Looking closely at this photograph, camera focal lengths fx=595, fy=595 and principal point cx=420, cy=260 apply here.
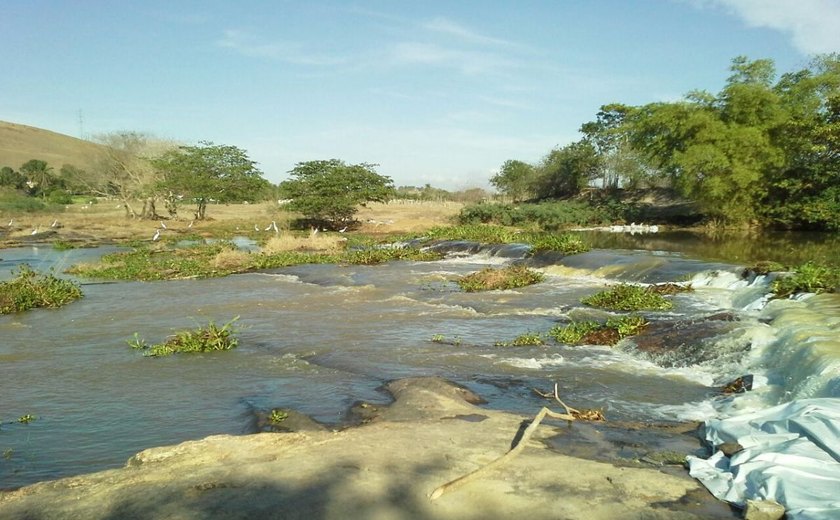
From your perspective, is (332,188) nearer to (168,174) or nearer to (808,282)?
(168,174)

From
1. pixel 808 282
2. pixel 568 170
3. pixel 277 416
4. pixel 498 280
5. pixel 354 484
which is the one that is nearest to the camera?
pixel 354 484

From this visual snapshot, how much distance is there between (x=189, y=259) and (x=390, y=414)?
20.5 meters

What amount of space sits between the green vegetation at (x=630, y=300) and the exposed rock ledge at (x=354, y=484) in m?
7.91

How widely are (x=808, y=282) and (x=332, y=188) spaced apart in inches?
1272

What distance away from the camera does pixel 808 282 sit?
11.9 metres

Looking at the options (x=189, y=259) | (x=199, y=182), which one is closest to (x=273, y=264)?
(x=189, y=259)

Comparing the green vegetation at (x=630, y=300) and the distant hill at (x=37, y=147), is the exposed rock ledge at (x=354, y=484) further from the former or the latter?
the distant hill at (x=37, y=147)

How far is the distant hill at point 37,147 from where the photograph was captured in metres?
89.8

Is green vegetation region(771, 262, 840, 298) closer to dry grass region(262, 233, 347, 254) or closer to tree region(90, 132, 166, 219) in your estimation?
dry grass region(262, 233, 347, 254)

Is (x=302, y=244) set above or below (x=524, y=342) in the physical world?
above

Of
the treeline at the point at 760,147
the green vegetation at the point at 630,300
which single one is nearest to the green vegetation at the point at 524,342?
the green vegetation at the point at 630,300

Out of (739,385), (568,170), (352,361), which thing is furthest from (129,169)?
(739,385)

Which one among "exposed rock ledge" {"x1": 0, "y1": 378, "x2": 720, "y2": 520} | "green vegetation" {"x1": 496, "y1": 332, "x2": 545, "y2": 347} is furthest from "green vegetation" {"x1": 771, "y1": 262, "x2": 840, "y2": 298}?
"exposed rock ledge" {"x1": 0, "y1": 378, "x2": 720, "y2": 520}

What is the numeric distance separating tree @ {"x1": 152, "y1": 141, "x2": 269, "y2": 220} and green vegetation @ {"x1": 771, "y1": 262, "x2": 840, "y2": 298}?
40927 mm
